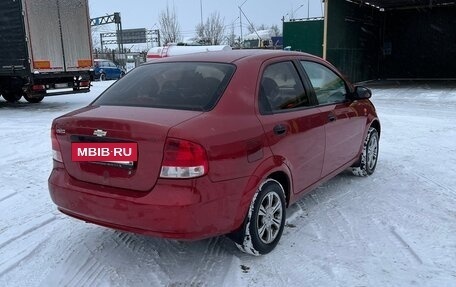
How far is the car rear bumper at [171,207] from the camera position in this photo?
2.74m

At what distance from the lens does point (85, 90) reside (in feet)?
45.0

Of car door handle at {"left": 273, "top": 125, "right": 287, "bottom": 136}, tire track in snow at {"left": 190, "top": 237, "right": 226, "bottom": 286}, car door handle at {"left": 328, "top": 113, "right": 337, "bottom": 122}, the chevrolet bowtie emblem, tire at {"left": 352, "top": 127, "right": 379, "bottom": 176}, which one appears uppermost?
the chevrolet bowtie emblem

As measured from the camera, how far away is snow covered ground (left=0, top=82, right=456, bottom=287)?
10.0 feet

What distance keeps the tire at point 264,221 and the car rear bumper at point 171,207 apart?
0.48 ft

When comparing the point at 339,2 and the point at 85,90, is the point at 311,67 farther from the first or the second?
the point at 339,2

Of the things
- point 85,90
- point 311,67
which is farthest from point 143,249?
point 85,90

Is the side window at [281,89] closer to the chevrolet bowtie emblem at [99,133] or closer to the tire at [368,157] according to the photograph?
the chevrolet bowtie emblem at [99,133]

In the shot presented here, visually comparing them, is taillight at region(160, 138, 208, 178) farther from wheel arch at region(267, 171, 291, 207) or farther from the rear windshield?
wheel arch at region(267, 171, 291, 207)

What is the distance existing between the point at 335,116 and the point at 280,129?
1138 mm

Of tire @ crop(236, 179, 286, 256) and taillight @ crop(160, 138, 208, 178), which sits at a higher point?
taillight @ crop(160, 138, 208, 178)

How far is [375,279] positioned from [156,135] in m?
1.80

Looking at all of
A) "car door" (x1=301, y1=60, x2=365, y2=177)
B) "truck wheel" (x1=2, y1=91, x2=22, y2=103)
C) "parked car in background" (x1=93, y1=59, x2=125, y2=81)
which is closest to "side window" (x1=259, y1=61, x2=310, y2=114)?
"car door" (x1=301, y1=60, x2=365, y2=177)

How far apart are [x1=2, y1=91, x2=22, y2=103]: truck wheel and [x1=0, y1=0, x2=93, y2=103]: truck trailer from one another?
0.93ft

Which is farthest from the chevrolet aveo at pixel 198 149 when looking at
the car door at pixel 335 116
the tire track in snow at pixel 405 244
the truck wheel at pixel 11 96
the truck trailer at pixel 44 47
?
the truck wheel at pixel 11 96
